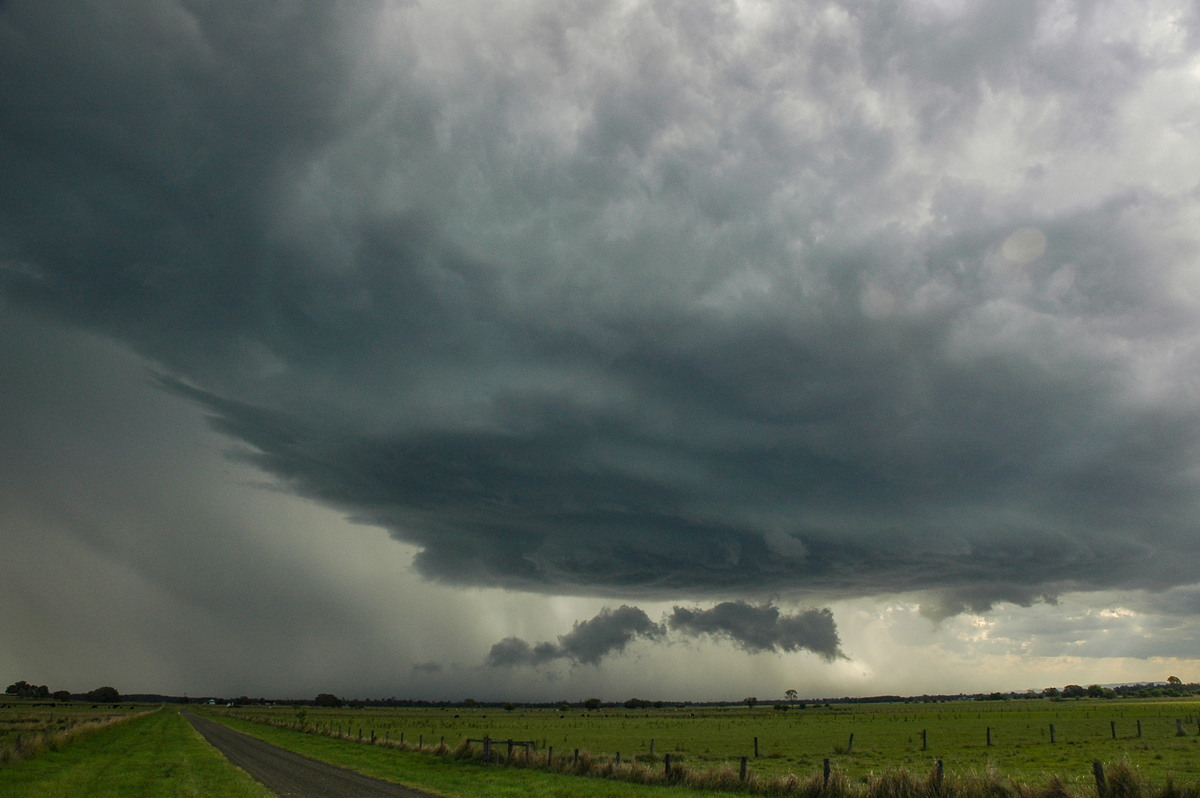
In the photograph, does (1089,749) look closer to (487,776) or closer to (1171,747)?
(1171,747)

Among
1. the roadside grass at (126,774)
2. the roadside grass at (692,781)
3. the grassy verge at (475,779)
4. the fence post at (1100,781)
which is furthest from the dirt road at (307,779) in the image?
the fence post at (1100,781)

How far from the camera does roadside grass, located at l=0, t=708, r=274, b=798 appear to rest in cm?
2581

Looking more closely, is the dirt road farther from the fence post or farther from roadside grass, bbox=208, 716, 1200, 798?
the fence post

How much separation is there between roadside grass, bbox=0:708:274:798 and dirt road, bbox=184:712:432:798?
0.99 m

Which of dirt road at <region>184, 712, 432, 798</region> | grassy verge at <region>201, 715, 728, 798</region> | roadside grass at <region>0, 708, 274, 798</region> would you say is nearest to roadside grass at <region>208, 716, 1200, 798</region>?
grassy verge at <region>201, 715, 728, 798</region>

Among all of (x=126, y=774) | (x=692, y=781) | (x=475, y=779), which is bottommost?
(x=126, y=774)

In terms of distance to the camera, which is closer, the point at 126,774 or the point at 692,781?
the point at 692,781

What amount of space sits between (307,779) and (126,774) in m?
9.21

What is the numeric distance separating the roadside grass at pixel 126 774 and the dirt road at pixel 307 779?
991mm

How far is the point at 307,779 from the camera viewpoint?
1227 inches

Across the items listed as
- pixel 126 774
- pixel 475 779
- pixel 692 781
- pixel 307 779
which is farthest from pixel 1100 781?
pixel 126 774

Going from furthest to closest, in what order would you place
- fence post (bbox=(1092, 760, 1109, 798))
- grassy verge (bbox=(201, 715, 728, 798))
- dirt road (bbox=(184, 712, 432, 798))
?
grassy verge (bbox=(201, 715, 728, 798)) < dirt road (bbox=(184, 712, 432, 798)) < fence post (bbox=(1092, 760, 1109, 798))

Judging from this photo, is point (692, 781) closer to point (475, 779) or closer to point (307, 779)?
point (475, 779)

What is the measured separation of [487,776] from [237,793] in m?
11.6
